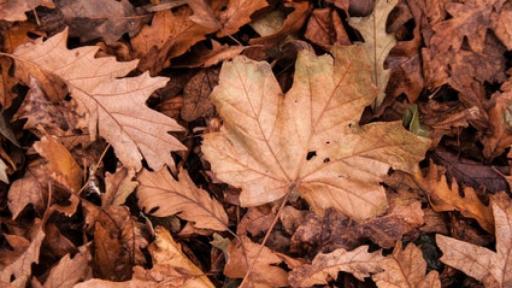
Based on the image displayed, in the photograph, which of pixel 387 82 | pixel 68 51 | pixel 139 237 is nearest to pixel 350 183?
pixel 387 82

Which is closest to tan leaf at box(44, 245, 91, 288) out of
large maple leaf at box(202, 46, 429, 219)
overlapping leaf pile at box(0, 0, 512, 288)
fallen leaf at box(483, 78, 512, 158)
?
overlapping leaf pile at box(0, 0, 512, 288)

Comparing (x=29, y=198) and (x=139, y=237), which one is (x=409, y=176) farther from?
(x=29, y=198)

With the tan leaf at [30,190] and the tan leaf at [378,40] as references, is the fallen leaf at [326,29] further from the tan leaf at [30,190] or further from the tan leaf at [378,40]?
the tan leaf at [30,190]

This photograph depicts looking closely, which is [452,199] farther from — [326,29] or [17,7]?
[17,7]

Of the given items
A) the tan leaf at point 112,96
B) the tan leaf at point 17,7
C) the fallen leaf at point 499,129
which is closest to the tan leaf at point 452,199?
the fallen leaf at point 499,129

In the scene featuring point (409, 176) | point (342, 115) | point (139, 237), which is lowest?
point (139, 237)

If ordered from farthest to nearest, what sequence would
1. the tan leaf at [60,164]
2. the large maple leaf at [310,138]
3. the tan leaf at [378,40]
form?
the tan leaf at [378,40], the tan leaf at [60,164], the large maple leaf at [310,138]

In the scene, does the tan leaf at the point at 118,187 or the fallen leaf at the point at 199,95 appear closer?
the tan leaf at the point at 118,187
